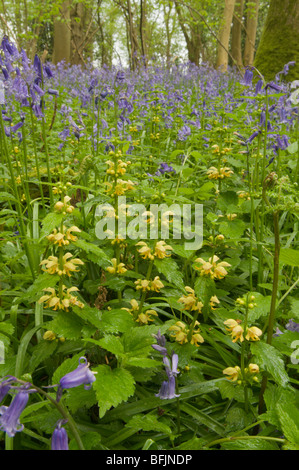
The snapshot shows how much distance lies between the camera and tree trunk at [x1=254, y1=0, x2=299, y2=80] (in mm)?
8023

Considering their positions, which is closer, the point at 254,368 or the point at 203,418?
the point at 254,368

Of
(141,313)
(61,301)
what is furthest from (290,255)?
(61,301)

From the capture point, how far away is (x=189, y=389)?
1.75 meters

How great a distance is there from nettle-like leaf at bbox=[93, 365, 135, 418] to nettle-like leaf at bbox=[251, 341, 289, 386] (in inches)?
19.4

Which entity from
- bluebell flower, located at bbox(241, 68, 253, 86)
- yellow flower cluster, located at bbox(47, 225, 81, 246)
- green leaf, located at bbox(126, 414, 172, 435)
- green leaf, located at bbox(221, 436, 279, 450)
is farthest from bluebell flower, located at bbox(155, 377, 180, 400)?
bluebell flower, located at bbox(241, 68, 253, 86)

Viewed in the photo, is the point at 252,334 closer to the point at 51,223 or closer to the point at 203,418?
the point at 203,418

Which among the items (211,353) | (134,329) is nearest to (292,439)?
(134,329)

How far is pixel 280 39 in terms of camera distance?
324 inches

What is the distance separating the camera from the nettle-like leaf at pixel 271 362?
1.35 meters

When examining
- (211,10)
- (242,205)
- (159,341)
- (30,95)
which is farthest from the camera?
(211,10)

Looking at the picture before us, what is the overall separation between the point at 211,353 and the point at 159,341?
2.62 ft

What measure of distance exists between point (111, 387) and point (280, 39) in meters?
9.04
